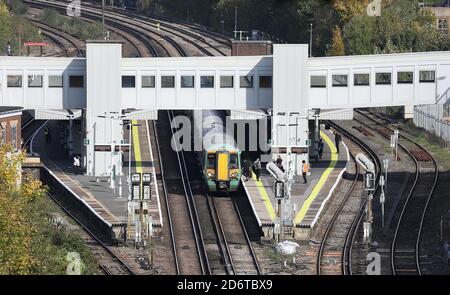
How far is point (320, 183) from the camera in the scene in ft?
158

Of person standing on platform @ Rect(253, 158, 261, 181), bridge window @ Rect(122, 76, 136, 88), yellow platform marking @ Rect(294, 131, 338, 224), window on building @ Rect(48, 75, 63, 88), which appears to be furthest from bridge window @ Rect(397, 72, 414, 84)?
window on building @ Rect(48, 75, 63, 88)

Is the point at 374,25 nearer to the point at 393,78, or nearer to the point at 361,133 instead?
the point at 361,133

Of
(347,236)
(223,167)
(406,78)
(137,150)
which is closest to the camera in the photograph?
(347,236)

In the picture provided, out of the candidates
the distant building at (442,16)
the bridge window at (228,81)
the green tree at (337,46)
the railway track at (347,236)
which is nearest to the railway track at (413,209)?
the railway track at (347,236)

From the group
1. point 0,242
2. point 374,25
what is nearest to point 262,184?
point 0,242

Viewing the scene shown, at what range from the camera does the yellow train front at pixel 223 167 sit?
45781 mm

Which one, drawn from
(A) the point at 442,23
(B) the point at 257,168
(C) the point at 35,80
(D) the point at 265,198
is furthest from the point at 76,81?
(A) the point at 442,23

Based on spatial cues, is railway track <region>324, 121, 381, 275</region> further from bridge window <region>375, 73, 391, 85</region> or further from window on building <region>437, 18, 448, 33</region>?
window on building <region>437, 18, 448, 33</region>

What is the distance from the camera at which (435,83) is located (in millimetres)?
53156

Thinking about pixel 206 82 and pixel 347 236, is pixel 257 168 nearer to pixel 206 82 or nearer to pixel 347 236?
pixel 206 82

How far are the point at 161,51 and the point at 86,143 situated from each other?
40.5 meters

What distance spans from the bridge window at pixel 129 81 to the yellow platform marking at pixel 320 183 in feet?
30.2

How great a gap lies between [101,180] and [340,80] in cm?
1136

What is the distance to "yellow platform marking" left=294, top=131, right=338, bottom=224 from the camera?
1624 inches
